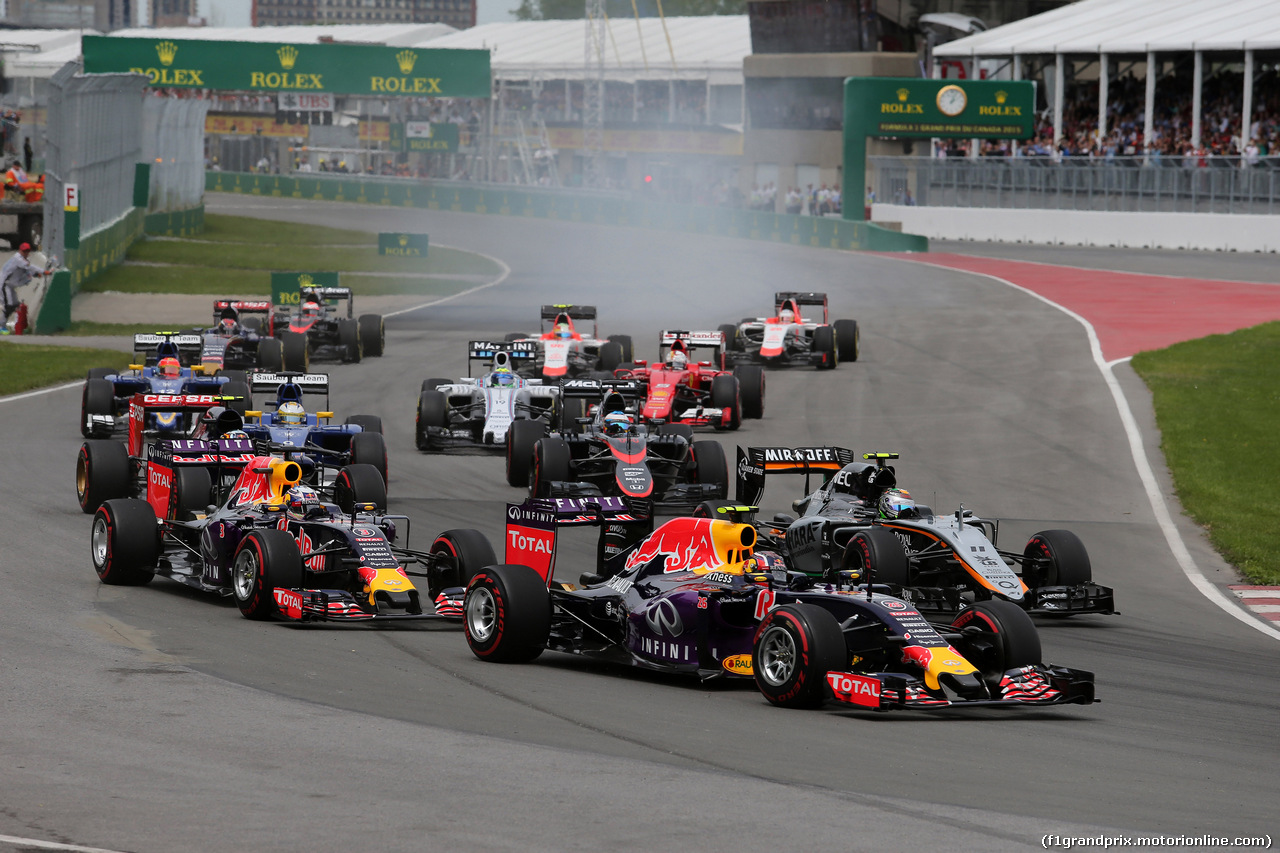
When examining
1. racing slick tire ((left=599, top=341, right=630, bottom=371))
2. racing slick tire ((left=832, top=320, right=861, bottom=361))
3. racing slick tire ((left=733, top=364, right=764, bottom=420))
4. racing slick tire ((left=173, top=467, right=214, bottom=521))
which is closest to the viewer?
racing slick tire ((left=173, top=467, right=214, bottom=521))

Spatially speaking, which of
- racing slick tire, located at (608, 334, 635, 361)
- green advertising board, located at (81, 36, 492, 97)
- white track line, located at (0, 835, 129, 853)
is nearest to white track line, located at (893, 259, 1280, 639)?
racing slick tire, located at (608, 334, 635, 361)

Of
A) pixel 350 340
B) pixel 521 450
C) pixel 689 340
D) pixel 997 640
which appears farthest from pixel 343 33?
pixel 997 640

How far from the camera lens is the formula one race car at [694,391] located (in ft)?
86.6

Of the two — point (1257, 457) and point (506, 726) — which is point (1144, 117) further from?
point (506, 726)

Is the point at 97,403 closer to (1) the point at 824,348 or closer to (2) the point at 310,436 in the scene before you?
(2) the point at 310,436

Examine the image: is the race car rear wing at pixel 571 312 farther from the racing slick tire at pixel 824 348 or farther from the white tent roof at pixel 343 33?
the white tent roof at pixel 343 33

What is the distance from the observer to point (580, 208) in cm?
7906

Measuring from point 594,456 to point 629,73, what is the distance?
9351cm

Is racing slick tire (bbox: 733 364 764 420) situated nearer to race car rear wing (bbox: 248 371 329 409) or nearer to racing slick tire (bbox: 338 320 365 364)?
race car rear wing (bbox: 248 371 329 409)

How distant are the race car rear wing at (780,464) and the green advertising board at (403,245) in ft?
157

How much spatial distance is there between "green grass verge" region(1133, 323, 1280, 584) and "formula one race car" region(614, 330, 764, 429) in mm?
6541

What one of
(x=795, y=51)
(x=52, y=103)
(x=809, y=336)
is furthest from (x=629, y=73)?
(x=809, y=336)

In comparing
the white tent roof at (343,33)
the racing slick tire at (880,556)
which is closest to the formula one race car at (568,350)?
the racing slick tire at (880,556)

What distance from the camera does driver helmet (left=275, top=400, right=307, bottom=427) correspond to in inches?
769
